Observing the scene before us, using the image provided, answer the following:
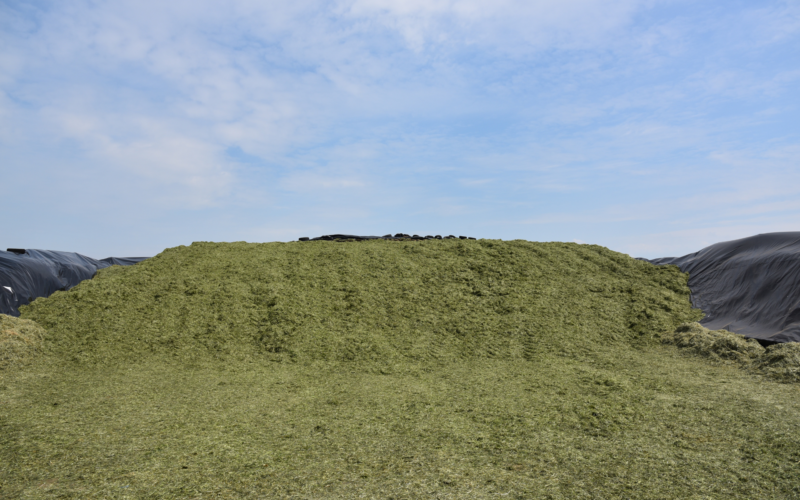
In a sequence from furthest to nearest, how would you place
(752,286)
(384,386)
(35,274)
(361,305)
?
(35,274) → (752,286) → (361,305) → (384,386)

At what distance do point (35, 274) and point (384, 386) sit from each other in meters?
5.16

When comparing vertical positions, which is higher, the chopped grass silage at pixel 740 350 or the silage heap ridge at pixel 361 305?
the silage heap ridge at pixel 361 305

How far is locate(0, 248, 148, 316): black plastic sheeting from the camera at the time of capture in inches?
220

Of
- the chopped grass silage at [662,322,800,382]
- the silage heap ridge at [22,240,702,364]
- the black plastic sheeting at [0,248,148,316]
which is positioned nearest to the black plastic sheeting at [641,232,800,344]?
the silage heap ridge at [22,240,702,364]

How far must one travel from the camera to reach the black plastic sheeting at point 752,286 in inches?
196

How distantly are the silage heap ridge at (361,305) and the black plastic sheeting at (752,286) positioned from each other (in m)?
0.29

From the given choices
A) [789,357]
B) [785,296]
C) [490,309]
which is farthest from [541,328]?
[785,296]

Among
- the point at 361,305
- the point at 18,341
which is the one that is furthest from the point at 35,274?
the point at 361,305

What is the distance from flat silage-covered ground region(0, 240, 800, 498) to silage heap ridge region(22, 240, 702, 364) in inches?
1.0

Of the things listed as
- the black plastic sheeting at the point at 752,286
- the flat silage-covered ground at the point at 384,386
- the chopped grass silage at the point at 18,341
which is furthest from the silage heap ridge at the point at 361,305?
the black plastic sheeting at the point at 752,286

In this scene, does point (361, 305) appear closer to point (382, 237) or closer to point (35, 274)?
point (382, 237)

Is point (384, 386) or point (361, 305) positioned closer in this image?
point (384, 386)

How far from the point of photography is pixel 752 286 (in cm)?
571

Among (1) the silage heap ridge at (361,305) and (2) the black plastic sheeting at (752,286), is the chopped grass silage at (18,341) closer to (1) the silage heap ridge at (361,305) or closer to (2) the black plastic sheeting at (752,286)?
(1) the silage heap ridge at (361,305)
